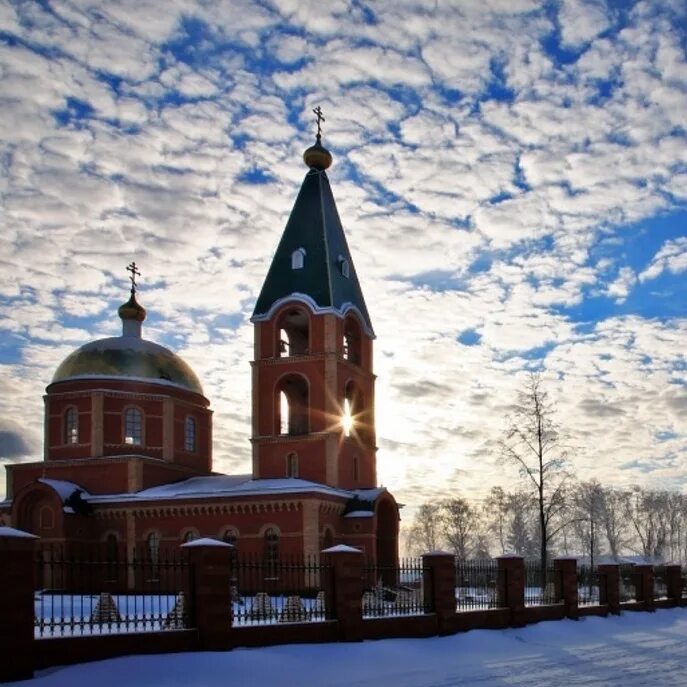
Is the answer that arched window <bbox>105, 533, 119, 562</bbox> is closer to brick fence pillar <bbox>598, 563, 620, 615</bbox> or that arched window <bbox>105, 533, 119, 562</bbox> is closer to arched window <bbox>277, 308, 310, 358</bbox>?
arched window <bbox>277, 308, 310, 358</bbox>

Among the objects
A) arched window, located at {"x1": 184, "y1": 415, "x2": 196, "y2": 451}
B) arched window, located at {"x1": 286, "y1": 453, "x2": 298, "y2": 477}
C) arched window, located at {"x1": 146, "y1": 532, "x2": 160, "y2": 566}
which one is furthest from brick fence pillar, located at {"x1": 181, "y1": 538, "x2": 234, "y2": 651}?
arched window, located at {"x1": 184, "y1": 415, "x2": 196, "y2": 451}

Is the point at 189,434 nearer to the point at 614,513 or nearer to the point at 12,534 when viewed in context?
the point at 12,534

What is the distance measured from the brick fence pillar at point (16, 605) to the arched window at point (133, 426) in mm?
24027

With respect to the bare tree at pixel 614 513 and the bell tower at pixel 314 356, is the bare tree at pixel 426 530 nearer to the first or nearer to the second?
A: the bare tree at pixel 614 513

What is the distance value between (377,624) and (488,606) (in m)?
4.35

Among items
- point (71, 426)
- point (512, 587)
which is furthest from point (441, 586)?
point (71, 426)

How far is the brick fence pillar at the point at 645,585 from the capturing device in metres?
26.2

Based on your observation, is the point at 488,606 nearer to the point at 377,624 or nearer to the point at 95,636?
the point at 377,624

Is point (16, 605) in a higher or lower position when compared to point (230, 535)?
higher

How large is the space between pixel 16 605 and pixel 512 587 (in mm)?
11855

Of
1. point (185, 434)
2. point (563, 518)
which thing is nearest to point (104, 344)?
point (185, 434)

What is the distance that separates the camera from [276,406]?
3291 cm

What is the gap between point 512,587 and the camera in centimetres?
2025

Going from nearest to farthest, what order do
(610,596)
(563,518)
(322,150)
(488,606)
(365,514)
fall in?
(488,606), (610,596), (365,514), (322,150), (563,518)
